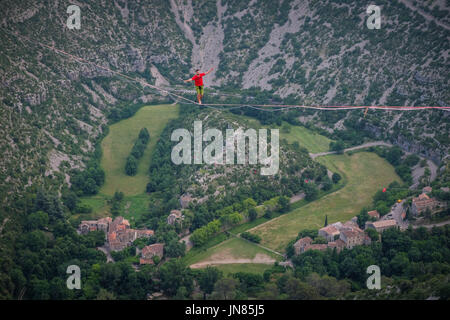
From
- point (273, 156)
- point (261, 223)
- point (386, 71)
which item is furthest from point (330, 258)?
point (386, 71)

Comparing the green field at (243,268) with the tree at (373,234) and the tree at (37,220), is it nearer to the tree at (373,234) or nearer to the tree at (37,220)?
the tree at (373,234)

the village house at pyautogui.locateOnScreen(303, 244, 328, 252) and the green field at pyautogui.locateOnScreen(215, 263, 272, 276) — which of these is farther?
the village house at pyautogui.locateOnScreen(303, 244, 328, 252)

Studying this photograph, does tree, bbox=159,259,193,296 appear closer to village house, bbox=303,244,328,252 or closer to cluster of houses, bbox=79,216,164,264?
cluster of houses, bbox=79,216,164,264

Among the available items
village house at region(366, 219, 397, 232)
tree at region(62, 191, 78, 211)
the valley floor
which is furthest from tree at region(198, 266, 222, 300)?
tree at region(62, 191, 78, 211)

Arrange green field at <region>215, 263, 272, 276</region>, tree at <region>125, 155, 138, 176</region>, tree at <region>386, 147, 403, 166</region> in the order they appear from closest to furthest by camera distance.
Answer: green field at <region>215, 263, 272, 276</region> → tree at <region>125, 155, 138, 176</region> → tree at <region>386, 147, 403, 166</region>

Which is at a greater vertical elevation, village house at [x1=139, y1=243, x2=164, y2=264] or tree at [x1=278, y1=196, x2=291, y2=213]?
tree at [x1=278, y1=196, x2=291, y2=213]

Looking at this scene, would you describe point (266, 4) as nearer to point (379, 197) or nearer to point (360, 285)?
point (379, 197)

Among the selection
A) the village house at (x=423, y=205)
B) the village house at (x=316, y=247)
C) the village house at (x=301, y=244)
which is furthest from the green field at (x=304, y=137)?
the village house at (x=316, y=247)
